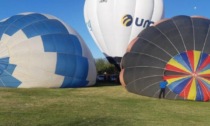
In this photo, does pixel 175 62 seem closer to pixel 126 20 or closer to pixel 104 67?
pixel 126 20

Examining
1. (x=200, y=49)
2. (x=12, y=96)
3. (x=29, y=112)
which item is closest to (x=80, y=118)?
(x=29, y=112)

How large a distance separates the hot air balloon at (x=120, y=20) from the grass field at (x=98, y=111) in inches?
392

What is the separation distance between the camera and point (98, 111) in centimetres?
997

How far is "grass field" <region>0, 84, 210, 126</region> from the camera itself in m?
8.37

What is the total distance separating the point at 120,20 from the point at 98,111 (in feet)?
43.5

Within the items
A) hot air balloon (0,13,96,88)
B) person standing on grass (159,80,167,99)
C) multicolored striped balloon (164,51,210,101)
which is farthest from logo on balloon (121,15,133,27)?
person standing on grass (159,80,167,99)

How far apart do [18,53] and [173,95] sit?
713 centimetres

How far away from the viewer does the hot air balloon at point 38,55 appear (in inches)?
625

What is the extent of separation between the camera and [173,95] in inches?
514

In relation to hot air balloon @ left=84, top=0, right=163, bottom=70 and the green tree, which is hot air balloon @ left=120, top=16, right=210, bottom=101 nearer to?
hot air balloon @ left=84, top=0, right=163, bottom=70

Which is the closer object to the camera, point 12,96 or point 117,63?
point 12,96

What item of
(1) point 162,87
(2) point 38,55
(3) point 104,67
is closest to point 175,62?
(1) point 162,87

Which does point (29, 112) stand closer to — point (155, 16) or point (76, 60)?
point (76, 60)

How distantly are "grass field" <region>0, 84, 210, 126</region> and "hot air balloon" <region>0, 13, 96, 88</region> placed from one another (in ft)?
9.68
